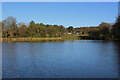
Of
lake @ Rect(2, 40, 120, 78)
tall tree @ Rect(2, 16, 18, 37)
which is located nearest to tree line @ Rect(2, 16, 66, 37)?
tall tree @ Rect(2, 16, 18, 37)

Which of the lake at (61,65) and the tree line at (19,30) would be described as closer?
the lake at (61,65)

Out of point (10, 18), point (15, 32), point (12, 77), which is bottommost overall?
point (12, 77)

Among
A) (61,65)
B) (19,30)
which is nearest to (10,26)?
(19,30)

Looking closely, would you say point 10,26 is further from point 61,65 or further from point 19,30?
point 61,65

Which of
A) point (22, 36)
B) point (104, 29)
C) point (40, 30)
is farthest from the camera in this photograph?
point (40, 30)

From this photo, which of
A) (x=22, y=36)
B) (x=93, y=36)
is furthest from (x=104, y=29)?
(x=22, y=36)

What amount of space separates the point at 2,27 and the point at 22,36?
23.6 feet

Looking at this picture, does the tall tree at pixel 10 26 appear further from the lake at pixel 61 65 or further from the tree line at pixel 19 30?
the lake at pixel 61 65

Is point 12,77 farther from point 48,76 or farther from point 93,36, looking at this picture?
point 93,36

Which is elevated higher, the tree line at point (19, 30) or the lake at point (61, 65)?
the tree line at point (19, 30)

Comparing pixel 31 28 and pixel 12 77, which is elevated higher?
pixel 31 28

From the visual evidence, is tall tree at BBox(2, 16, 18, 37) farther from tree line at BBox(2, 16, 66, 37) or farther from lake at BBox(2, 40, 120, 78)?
lake at BBox(2, 40, 120, 78)

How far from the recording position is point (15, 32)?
48375 millimetres

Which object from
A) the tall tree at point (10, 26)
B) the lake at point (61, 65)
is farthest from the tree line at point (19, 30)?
the lake at point (61, 65)
